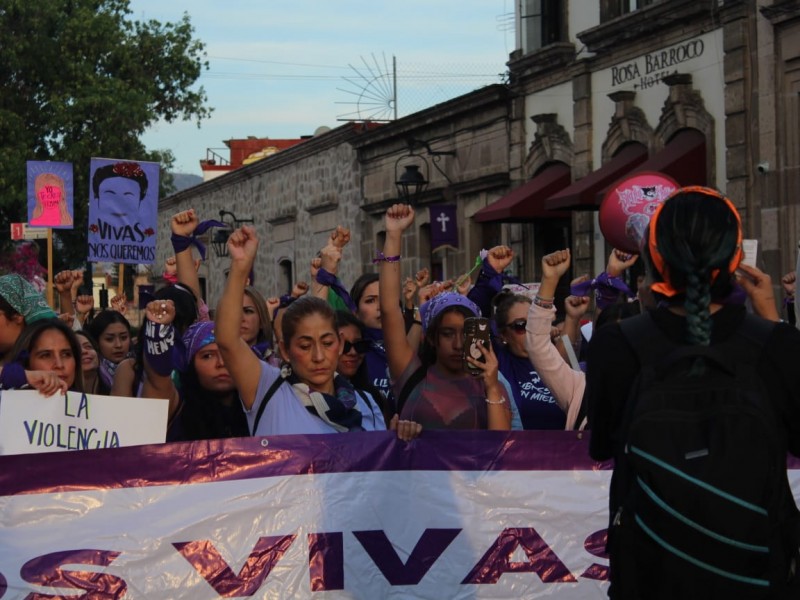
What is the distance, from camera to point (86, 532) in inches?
186

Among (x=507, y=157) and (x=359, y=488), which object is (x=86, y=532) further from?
(x=507, y=157)

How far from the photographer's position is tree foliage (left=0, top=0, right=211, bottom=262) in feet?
98.0

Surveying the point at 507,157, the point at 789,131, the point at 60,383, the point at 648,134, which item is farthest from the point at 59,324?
the point at 507,157

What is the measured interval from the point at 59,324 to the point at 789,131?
467 inches

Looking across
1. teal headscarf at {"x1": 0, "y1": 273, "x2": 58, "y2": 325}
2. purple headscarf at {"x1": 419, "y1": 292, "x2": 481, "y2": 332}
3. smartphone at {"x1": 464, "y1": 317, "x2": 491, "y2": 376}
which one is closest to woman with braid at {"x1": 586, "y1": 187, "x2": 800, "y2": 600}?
smartphone at {"x1": 464, "y1": 317, "x2": 491, "y2": 376}

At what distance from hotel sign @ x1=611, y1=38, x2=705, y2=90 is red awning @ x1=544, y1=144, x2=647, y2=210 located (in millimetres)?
943

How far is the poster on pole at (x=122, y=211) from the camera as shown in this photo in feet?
38.8

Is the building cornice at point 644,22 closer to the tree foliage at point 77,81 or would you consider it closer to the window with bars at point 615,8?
the window with bars at point 615,8

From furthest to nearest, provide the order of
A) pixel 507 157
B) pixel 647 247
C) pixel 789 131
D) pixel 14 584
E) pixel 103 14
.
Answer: pixel 103 14
pixel 507 157
pixel 789 131
pixel 14 584
pixel 647 247

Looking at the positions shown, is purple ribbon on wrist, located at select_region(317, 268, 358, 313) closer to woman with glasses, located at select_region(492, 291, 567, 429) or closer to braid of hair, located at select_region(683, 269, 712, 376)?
woman with glasses, located at select_region(492, 291, 567, 429)

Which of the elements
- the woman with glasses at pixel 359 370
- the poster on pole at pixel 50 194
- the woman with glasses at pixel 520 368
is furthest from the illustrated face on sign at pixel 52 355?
the poster on pole at pixel 50 194

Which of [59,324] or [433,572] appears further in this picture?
[59,324]

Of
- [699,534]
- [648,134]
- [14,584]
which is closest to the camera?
[699,534]

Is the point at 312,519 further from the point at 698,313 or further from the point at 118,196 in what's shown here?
the point at 118,196
